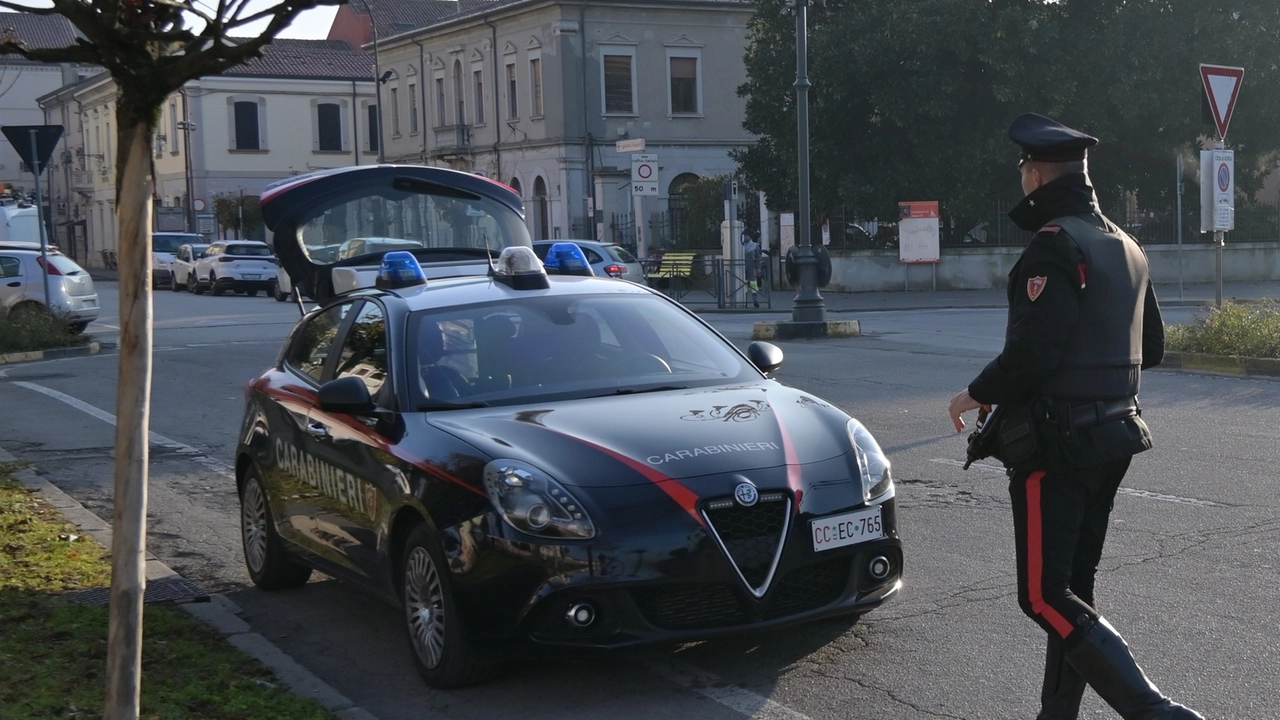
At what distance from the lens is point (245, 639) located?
6148mm

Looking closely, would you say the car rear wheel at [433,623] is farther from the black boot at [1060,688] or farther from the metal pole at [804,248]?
the metal pole at [804,248]

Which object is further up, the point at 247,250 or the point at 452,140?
the point at 452,140

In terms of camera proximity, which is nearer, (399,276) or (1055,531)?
(1055,531)

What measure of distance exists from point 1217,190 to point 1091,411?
13.9 m

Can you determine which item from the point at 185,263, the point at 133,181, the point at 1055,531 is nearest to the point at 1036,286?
the point at 1055,531

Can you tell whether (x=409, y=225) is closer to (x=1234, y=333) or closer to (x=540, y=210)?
(x=1234, y=333)

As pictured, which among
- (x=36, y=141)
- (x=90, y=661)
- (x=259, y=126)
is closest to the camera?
(x=90, y=661)

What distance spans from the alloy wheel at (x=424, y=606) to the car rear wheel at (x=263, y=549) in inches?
59.4

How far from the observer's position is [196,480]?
34.7 feet

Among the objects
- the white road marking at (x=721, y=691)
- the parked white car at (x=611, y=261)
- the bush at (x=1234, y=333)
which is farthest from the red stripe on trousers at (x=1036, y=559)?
the parked white car at (x=611, y=261)

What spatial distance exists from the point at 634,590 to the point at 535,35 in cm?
5022

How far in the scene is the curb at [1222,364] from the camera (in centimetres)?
1491

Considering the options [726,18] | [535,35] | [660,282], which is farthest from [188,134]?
[660,282]

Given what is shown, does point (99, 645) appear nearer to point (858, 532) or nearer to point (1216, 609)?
point (858, 532)
